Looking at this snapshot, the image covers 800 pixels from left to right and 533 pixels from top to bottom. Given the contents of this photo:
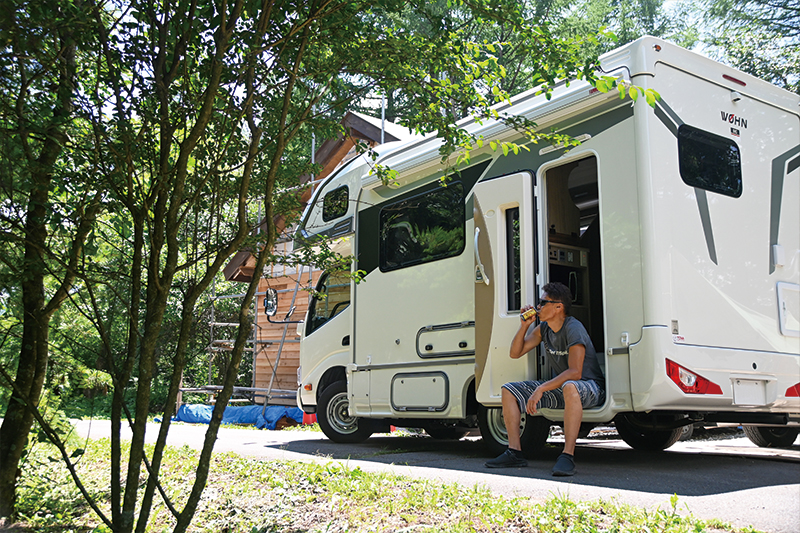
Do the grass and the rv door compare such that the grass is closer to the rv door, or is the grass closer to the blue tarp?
the rv door

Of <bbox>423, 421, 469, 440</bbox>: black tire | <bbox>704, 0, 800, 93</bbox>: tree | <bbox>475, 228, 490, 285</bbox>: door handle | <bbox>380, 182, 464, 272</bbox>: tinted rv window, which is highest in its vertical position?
<bbox>704, 0, 800, 93</bbox>: tree

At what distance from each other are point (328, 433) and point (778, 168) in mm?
5519

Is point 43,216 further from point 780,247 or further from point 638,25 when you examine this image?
point 638,25

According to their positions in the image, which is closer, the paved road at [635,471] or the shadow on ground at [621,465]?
the paved road at [635,471]

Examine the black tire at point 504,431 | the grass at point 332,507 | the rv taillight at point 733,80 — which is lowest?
the grass at point 332,507

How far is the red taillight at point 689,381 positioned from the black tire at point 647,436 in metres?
1.78

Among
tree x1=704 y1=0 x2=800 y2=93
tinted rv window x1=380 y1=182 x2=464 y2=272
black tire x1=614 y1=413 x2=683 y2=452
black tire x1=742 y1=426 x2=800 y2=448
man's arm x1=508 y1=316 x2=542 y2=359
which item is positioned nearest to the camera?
man's arm x1=508 y1=316 x2=542 y2=359

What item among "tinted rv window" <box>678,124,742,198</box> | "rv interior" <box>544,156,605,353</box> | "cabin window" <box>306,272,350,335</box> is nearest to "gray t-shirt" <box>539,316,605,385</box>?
"rv interior" <box>544,156,605,353</box>

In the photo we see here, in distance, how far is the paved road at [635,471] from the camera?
4.09 meters

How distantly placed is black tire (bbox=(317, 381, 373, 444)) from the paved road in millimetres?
175

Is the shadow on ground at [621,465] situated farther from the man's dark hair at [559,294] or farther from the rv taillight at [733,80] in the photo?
the rv taillight at [733,80]

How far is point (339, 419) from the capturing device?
346 inches

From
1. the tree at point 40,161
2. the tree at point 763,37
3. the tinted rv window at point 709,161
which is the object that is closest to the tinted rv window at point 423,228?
the tinted rv window at point 709,161

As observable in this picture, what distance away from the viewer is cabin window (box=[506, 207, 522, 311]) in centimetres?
625
